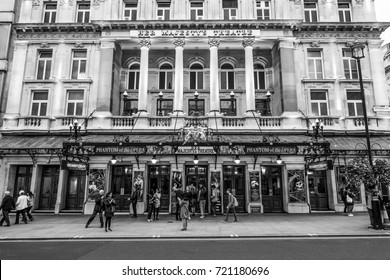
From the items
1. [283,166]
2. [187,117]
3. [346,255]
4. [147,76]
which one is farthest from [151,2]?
[346,255]

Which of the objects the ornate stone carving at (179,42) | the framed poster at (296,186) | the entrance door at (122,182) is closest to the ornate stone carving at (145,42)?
the ornate stone carving at (179,42)

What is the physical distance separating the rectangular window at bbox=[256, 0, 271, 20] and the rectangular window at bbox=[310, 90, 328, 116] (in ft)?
25.5

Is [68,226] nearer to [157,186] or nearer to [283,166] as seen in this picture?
[157,186]

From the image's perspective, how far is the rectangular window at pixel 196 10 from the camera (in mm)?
22891

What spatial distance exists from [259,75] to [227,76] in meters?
2.86

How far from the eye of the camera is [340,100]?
21.4m

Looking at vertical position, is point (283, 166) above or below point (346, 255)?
above

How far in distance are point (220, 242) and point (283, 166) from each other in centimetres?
1162

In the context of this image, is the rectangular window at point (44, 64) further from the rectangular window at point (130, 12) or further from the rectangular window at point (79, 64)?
the rectangular window at point (130, 12)

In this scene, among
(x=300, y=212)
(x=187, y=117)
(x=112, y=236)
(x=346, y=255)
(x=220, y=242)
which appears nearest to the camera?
(x=346, y=255)

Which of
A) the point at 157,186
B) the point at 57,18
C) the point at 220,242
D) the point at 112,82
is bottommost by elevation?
the point at 220,242

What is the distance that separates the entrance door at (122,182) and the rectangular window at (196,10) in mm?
13851

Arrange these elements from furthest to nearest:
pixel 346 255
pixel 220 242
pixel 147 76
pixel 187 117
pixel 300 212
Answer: pixel 147 76 < pixel 187 117 < pixel 300 212 < pixel 220 242 < pixel 346 255

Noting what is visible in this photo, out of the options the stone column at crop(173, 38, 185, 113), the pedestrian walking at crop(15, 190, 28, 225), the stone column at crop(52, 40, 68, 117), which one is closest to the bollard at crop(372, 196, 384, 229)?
the stone column at crop(173, 38, 185, 113)
